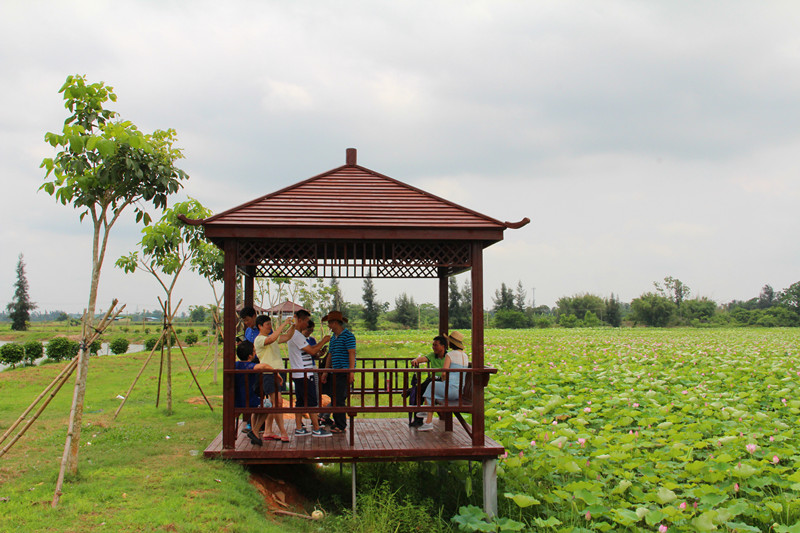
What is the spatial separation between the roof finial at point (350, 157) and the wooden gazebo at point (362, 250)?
2.19 feet

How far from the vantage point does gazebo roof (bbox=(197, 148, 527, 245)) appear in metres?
6.12

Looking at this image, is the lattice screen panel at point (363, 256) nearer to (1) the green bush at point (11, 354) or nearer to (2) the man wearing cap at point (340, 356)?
(2) the man wearing cap at point (340, 356)

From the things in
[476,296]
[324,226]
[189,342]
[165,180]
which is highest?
[165,180]

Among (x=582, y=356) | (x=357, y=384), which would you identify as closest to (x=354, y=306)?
(x=582, y=356)

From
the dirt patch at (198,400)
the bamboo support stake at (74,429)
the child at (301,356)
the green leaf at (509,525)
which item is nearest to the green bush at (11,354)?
the dirt patch at (198,400)

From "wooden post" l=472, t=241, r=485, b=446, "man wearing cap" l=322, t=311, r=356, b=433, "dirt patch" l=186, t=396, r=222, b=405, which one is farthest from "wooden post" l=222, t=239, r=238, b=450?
"dirt patch" l=186, t=396, r=222, b=405

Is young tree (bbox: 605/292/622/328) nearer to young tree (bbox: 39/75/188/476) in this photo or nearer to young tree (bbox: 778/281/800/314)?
young tree (bbox: 778/281/800/314)

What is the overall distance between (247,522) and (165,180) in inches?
146

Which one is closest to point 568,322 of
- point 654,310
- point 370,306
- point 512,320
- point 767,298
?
point 512,320

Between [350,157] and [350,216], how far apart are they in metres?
1.46

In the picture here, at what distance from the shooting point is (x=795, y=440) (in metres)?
7.68

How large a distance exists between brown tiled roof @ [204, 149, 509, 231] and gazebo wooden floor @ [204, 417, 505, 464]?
2.40 m

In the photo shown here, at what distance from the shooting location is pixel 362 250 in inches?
253

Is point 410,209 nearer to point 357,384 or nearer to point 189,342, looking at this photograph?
point 357,384
